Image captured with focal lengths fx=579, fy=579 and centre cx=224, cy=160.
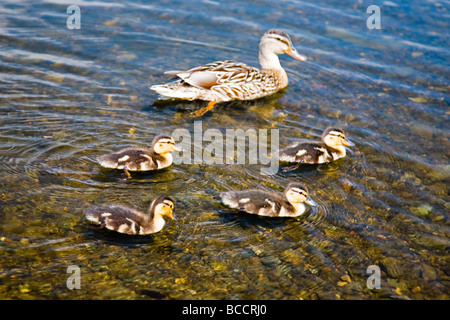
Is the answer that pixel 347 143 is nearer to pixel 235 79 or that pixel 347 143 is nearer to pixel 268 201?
pixel 268 201

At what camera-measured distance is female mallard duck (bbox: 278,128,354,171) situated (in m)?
7.30

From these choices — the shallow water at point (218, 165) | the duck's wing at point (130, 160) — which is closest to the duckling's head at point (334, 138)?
the shallow water at point (218, 165)

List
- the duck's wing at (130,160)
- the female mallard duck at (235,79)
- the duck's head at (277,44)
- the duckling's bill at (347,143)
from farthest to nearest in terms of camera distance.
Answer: the duck's head at (277,44)
the female mallard duck at (235,79)
the duckling's bill at (347,143)
the duck's wing at (130,160)

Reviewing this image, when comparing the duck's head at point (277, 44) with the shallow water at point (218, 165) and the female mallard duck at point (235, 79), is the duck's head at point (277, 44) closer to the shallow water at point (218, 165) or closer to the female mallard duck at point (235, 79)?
the female mallard duck at point (235, 79)

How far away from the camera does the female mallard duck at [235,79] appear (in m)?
9.05

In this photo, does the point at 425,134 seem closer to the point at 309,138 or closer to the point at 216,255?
the point at 309,138

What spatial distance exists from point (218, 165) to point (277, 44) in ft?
11.7

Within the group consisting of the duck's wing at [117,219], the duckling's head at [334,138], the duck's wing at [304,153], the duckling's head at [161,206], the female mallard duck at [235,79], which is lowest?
the duck's wing at [117,219]

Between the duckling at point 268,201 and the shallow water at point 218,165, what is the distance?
0.13 m

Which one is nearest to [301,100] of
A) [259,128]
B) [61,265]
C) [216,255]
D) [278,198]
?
[259,128]

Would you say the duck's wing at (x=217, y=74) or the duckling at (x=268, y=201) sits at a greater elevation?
the duck's wing at (x=217, y=74)

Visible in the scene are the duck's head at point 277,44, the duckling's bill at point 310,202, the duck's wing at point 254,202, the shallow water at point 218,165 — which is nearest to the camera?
the shallow water at point 218,165

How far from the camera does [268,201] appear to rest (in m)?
6.21

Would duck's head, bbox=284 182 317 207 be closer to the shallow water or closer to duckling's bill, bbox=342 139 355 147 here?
the shallow water
